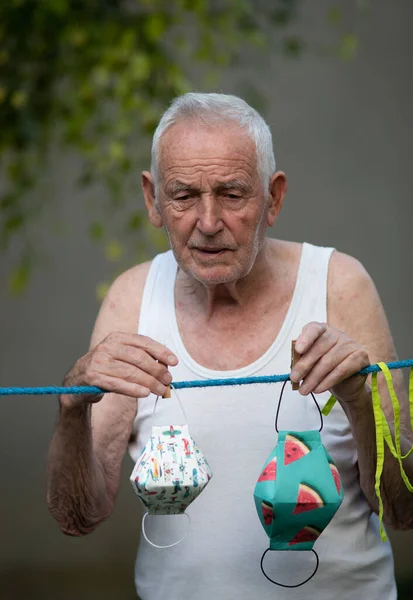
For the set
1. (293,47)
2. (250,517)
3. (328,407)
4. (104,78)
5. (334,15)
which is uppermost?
(334,15)

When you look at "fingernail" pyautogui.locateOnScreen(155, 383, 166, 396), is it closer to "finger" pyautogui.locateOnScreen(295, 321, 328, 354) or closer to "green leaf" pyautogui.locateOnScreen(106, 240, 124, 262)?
"finger" pyautogui.locateOnScreen(295, 321, 328, 354)

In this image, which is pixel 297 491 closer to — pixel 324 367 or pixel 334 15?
pixel 324 367

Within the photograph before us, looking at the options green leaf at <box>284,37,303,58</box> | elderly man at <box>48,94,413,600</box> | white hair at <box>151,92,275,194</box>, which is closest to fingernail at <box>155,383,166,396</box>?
elderly man at <box>48,94,413,600</box>

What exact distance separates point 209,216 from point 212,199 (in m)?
0.05

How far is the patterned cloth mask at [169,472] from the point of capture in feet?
6.24

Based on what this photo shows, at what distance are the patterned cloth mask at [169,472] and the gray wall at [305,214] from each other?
7.80ft

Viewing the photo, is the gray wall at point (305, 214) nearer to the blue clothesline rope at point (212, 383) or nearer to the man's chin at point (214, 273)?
the man's chin at point (214, 273)

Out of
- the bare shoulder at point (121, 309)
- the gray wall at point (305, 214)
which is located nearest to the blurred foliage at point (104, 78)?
the gray wall at point (305, 214)

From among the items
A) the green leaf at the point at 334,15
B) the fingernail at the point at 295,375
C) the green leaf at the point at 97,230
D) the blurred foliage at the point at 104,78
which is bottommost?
the fingernail at the point at 295,375

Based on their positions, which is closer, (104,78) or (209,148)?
(209,148)

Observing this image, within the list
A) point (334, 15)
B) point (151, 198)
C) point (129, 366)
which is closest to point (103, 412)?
point (129, 366)

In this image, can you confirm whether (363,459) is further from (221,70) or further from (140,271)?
(221,70)

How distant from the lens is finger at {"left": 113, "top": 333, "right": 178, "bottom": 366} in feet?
6.25

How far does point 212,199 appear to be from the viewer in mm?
2115
